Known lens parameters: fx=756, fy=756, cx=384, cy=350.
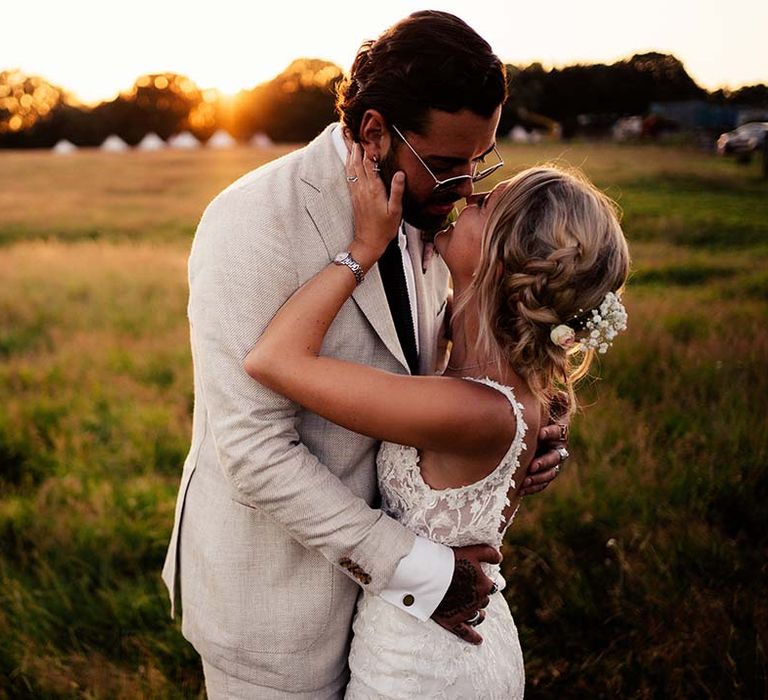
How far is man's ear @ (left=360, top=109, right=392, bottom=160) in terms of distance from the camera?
219 centimetres

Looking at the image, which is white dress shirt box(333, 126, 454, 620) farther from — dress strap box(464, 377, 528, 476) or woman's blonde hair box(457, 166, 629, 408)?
woman's blonde hair box(457, 166, 629, 408)

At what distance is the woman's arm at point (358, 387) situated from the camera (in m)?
1.90

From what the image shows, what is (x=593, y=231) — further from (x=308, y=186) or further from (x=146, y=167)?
(x=146, y=167)

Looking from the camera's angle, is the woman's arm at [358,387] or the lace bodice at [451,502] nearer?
the woman's arm at [358,387]

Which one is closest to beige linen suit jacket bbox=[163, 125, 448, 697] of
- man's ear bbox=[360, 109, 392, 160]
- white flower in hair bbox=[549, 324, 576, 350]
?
man's ear bbox=[360, 109, 392, 160]

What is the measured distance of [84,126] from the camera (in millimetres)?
66250

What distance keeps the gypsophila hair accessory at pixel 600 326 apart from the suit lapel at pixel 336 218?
448 millimetres

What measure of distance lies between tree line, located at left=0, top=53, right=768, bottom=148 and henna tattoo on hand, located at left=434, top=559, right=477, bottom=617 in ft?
197

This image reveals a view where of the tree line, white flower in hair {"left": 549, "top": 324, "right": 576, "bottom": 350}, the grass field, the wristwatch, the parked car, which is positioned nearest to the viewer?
the wristwatch

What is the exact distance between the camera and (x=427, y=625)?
2.19 metres

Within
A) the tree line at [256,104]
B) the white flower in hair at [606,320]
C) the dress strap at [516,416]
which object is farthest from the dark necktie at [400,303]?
the tree line at [256,104]

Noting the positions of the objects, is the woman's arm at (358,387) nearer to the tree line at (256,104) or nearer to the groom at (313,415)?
the groom at (313,415)

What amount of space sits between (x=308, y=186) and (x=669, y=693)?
2.70 metres

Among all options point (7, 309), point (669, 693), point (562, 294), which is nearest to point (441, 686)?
point (562, 294)
